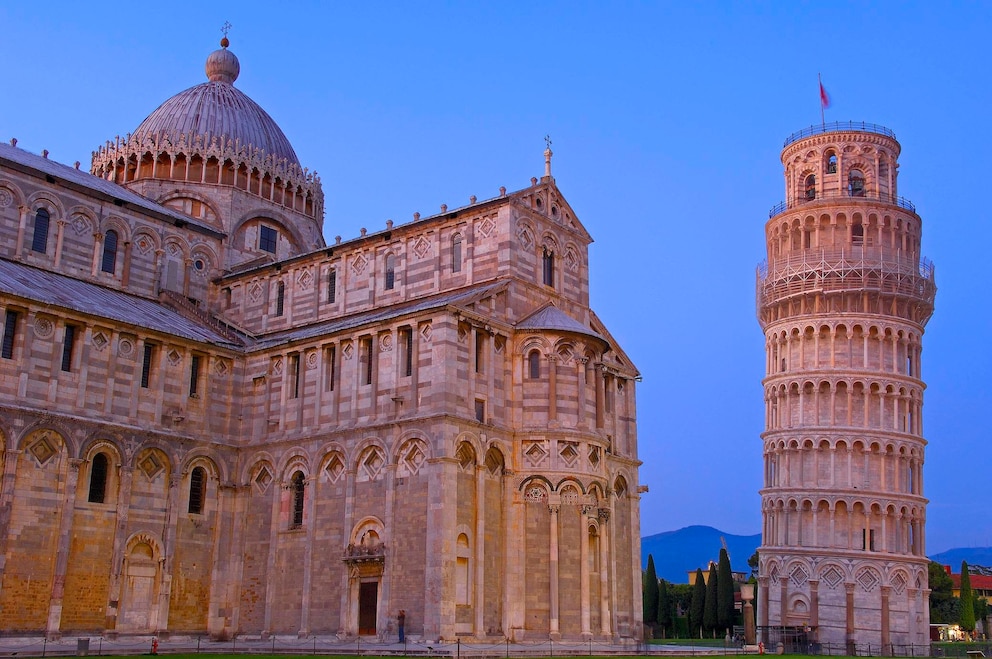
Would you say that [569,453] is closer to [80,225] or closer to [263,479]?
[263,479]

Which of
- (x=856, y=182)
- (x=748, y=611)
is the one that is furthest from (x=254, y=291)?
(x=856, y=182)

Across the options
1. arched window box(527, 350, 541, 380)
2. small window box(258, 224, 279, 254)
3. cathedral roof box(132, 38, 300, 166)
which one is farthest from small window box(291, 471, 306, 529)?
cathedral roof box(132, 38, 300, 166)

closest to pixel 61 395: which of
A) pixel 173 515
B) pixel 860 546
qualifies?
pixel 173 515

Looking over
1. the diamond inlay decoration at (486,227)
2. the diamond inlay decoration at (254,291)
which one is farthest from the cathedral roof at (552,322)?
the diamond inlay decoration at (254,291)

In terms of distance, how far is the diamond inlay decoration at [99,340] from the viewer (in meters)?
40.1

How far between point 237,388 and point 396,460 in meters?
9.84

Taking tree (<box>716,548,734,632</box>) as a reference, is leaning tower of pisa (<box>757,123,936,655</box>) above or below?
above

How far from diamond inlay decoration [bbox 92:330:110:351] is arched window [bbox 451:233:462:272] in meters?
A: 13.7

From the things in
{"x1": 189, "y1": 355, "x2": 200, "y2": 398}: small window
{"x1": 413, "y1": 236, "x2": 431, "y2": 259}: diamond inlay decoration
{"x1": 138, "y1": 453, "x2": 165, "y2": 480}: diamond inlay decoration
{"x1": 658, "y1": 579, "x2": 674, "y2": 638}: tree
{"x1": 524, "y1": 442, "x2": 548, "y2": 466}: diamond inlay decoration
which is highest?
{"x1": 413, "y1": 236, "x2": 431, "y2": 259}: diamond inlay decoration

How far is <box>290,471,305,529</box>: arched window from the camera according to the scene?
1651 inches

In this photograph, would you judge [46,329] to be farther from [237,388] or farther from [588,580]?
[588,580]

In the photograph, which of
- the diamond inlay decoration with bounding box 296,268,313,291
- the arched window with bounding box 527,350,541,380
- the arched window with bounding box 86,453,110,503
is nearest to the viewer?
the arched window with bounding box 86,453,110,503

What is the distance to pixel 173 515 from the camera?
4141 centimetres

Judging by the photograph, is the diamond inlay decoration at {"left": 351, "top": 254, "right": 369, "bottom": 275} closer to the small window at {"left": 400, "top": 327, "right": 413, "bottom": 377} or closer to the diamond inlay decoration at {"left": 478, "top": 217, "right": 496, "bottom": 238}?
the diamond inlay decoration at {"left": 478, "top": 217, "right": 496, "bottom": 238}
